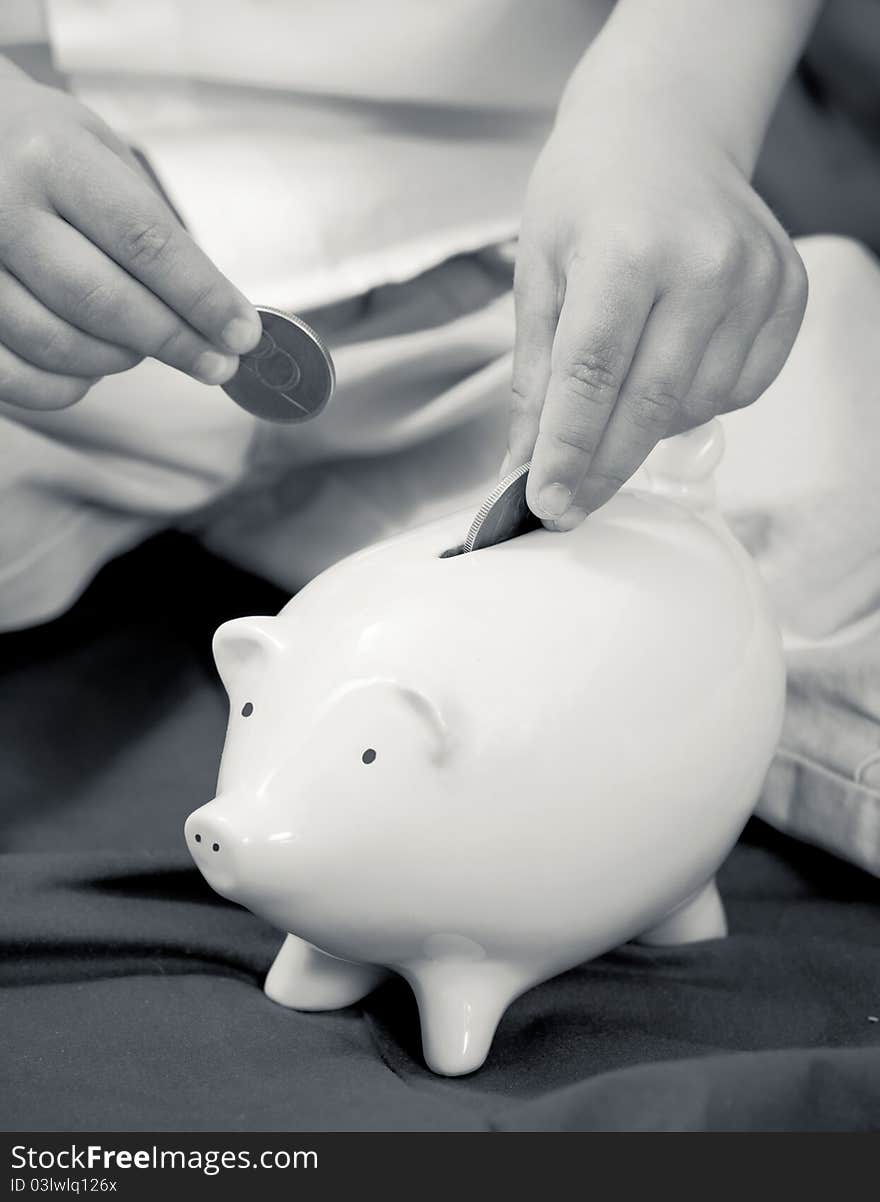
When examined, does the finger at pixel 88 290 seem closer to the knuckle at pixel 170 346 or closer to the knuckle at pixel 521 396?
the knuckle at pixel 170 346

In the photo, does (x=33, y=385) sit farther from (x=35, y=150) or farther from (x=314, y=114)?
(x=314, y=114)

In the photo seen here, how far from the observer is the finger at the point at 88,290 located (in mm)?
593

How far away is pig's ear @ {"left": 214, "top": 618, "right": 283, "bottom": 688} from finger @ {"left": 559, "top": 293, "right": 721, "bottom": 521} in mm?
127

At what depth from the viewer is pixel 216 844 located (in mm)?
517

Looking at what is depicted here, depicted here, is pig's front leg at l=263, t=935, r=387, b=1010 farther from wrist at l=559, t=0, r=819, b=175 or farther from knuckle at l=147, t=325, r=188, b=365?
wrist at l=559, t=0, r=819, b=175

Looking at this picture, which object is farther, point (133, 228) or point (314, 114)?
point (314, 114)

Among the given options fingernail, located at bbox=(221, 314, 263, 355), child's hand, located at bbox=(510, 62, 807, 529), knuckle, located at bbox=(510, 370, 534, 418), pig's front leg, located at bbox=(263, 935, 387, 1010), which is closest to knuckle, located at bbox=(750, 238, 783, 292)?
child's hand, located at bbox=(510, 62, 807, 529)

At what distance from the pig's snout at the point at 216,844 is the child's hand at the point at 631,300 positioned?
6.9 inches

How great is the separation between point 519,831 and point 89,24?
0.54 meters

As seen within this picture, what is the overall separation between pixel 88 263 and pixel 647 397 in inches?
9.6

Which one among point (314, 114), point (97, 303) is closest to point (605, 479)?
point (97, 303)

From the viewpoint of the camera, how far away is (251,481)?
2.84ft

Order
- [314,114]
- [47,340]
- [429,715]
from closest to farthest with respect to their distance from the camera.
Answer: [429,715], [47,340], [314,114]

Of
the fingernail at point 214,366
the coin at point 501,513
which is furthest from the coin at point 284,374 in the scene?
the coin at point 501,513
